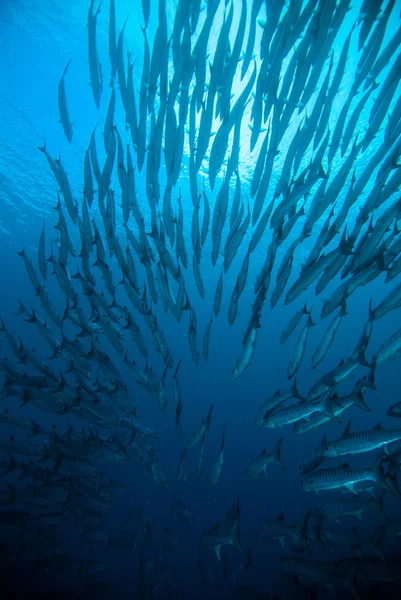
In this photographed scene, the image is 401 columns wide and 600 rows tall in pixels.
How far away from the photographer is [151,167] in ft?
16.3

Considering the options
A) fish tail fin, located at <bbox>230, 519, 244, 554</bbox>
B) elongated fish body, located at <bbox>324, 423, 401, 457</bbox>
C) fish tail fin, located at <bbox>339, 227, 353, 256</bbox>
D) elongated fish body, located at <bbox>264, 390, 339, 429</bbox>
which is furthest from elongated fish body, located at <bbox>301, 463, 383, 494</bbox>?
fish tail fin, located at <bbox>339, 227, 353, 256</bbox>

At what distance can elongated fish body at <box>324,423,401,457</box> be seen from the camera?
167 inches

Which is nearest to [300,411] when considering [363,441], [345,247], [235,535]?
[363,441]

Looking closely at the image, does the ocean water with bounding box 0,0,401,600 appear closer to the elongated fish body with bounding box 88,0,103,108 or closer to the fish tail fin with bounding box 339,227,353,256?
the elongated fish body with bounding box 88,0,103,108

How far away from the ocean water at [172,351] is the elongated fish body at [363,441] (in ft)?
2.81

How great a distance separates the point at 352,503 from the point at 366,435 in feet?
7.59

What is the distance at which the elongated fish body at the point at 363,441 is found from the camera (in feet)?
13.9

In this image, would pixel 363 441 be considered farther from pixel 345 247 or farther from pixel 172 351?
pixel 172 351

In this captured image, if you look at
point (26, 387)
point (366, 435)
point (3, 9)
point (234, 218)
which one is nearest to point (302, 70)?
point (234, 218)

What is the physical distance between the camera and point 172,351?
1192cm

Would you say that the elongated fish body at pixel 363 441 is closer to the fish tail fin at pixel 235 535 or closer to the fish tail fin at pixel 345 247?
the fish tail fin at pixel 345 247

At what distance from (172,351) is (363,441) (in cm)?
822

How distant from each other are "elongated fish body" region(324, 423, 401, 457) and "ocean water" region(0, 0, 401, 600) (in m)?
0.86

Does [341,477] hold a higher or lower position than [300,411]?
lower
